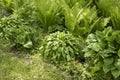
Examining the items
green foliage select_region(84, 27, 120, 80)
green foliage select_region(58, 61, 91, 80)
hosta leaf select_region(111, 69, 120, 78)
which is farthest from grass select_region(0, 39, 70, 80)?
hosta leaf select_region(111, 69, 120, 78)

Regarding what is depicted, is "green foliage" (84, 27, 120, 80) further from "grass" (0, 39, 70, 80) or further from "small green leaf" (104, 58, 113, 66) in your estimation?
"grass" (0, 39, 70, 80)

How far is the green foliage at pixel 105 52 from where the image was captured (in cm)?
484

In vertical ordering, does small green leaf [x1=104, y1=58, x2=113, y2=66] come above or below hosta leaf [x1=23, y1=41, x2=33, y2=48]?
→ above

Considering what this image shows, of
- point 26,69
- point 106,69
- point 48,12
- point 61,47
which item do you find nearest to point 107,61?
point 106,69

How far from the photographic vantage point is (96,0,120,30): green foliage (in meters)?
6.10

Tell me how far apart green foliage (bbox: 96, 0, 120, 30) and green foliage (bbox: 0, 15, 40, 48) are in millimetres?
1755

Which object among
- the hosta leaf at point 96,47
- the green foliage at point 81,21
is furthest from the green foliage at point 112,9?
the hosta leaf at point 96,47

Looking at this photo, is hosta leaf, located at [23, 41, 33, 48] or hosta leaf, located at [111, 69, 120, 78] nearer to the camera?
hosta leaf, located at [111, 69, 120, 78]

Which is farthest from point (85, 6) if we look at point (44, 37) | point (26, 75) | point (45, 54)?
point (26, 75)

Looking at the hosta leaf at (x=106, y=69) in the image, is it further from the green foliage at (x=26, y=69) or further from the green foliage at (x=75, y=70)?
the green foliage at (x=26, y=69)

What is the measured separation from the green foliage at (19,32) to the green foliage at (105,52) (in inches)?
59.2

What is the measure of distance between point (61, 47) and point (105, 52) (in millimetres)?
1041

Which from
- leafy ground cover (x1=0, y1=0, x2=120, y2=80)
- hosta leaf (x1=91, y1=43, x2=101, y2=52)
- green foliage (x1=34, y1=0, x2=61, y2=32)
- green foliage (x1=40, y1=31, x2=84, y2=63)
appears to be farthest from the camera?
green foliage (x1=34, y1=0, x2=61, y2=32)

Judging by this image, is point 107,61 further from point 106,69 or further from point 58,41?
point 58,41
